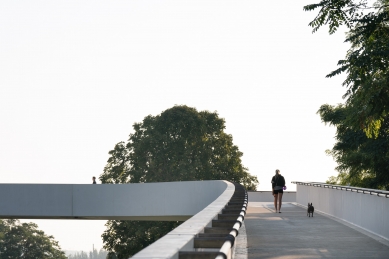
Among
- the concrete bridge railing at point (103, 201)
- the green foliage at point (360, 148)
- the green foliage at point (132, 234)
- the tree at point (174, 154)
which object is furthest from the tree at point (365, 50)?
the tree at point (174, 154)

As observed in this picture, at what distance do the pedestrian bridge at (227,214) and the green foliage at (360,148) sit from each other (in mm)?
7061

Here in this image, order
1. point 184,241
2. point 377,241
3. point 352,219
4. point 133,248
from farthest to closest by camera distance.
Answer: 1. point 133,248
2. point 352,219
3. point 377,241
4. point 184,241

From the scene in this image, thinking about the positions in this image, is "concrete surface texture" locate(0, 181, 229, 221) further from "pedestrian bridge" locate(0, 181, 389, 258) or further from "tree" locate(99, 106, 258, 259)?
"tree" locate(99, 106, 258, 259)

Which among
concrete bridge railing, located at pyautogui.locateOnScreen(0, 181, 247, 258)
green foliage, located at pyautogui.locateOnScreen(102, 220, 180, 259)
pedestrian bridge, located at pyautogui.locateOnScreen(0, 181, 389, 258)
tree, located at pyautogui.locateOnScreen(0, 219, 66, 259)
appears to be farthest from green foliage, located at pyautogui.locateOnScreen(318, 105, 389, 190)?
tree, located at pyautogui.locateOnScreen(0, 219, 66, 259)

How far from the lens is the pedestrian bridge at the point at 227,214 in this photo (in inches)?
352

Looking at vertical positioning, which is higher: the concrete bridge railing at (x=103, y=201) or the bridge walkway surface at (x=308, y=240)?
the concrete bridge railing at (x=103, y=201)

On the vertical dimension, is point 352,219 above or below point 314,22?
below

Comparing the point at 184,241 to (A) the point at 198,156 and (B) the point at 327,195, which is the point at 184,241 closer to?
(B) the point at 327,195

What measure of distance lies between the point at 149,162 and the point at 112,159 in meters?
3.76

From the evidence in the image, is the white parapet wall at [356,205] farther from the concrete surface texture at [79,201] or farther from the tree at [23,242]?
the tree at [23,242]

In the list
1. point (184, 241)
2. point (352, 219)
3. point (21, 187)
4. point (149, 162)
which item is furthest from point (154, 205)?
point (184, 241)

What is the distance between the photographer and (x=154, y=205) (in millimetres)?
41562

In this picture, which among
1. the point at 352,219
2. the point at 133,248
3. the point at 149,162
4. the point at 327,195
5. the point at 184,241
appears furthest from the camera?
the point at 149,162

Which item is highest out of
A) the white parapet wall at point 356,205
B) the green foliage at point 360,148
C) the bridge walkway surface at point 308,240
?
the green foliage at point 360,148
